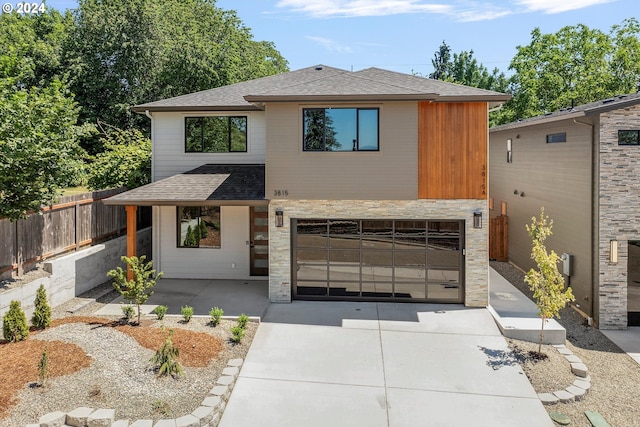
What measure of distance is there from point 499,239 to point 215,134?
1178 centimetres

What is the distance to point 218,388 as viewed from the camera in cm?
738

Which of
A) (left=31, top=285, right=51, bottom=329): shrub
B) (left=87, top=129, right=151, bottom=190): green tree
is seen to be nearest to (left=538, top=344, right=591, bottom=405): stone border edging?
(left=31, top=285, right=51, bottom=329): shrub

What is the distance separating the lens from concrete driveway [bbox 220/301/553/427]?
704 centimetres

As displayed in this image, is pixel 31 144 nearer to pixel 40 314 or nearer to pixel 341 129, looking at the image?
A: pixel 40 314

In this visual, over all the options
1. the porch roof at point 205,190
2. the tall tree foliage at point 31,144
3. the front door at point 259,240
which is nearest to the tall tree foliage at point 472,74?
the front door at point 259,240

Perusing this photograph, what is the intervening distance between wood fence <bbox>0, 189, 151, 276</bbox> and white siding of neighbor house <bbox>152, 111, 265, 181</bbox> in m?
1.84

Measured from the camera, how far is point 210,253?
14.8 m

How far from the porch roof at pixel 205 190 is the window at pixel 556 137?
8982mm

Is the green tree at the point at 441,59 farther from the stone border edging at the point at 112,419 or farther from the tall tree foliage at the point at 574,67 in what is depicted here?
the stone border edging at the point at 112,419

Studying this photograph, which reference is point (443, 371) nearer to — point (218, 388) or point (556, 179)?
point (218, 388)

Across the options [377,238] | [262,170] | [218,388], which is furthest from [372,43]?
[218,388]

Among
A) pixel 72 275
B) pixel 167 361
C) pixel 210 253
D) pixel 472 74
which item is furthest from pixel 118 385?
pixel 472 74

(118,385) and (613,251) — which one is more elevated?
(613,251)
